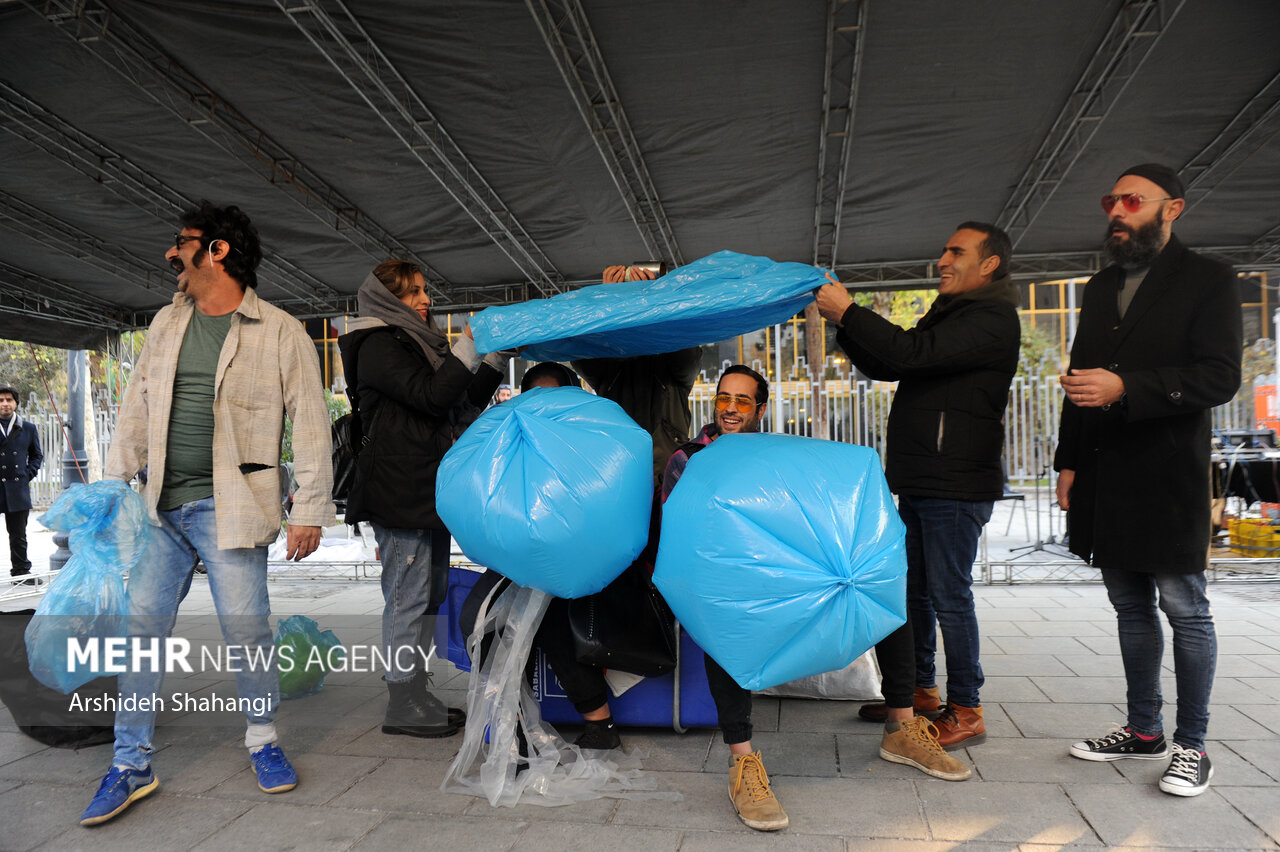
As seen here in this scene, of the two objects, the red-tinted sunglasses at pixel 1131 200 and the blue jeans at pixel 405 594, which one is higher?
the red-tinted sunglasses at pixel 1131 200

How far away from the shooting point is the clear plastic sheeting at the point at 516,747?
230 cm

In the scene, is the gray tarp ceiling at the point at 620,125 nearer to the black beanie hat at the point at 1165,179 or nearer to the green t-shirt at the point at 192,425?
the black beanie hat at the point at 1165,179

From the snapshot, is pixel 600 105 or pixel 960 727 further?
pixel 600 105

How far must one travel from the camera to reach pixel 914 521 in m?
2.66

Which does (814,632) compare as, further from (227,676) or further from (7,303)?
(7,303)

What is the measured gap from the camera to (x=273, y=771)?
2367mm

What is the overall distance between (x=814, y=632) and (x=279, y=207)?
6464 millimetres

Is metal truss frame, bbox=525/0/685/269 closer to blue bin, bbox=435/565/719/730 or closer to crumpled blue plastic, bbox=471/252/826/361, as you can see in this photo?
crumpled blue plastic, bbox=471/252/826/361

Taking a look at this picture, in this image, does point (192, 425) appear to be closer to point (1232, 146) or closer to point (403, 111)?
point (403, 111)

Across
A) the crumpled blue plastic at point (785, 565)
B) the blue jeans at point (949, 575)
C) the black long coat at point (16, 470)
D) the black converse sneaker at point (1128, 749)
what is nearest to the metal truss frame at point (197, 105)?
the black long coat at point (16, 470)

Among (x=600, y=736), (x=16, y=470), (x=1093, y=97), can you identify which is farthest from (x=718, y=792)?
(x=16, y=470)

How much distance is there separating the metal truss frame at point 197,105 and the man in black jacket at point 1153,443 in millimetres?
4990

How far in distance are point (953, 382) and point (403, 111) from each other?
4.24 m

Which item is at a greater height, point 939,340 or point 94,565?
point 939,340
